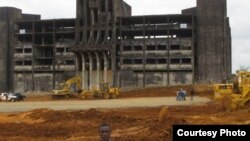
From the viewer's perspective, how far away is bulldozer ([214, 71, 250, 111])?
34.5 m

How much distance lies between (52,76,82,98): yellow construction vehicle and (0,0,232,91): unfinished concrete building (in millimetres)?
8663

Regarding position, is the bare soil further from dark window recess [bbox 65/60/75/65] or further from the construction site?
dark window recess [bbox 65/60/75/65]

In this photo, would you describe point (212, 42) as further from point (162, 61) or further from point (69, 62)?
point (69, 62)

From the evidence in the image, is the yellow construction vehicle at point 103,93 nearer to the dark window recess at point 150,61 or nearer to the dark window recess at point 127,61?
the dark window recess at point 150,61

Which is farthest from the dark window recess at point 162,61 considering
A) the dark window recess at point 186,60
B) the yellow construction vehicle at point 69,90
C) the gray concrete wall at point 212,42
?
the yellow construction vehicle at point 69,90

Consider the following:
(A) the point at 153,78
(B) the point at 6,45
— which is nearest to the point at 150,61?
(A) the point at 153,78

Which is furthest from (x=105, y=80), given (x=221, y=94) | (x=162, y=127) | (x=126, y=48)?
(x=162, y=127)

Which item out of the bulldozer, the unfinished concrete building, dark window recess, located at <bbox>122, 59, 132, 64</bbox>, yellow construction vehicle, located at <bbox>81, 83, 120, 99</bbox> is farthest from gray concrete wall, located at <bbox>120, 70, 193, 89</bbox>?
the bulldozer

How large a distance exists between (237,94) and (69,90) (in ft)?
126

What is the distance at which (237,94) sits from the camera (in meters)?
36.5

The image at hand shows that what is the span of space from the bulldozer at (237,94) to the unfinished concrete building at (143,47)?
148 ft

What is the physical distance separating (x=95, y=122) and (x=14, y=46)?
2836 inches

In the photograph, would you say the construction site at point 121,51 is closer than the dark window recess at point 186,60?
Yes

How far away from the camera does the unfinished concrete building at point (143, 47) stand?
275ft
